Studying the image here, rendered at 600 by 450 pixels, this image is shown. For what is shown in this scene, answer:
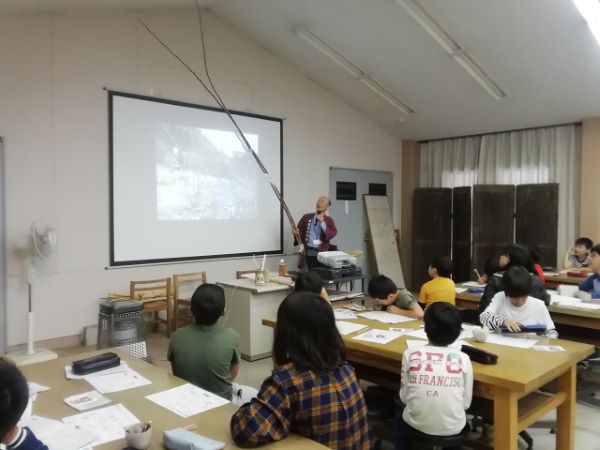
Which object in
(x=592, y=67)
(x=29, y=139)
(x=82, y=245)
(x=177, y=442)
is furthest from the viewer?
(x=592, y=67)

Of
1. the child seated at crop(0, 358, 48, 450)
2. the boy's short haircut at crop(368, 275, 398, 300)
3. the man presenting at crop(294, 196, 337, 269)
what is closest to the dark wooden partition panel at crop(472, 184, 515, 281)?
the man presenting at crop(294, 196, 337, 269)

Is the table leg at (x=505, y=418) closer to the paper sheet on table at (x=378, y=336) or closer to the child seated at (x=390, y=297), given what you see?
the paper sheet on table at (x=378, y=336)

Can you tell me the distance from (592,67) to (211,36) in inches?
156

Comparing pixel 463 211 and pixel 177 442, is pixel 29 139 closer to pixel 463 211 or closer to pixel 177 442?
pixel 177 442

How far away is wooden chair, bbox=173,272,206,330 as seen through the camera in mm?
4801

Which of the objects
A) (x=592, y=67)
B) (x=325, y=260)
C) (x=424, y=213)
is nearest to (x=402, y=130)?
(x=424, y=213)

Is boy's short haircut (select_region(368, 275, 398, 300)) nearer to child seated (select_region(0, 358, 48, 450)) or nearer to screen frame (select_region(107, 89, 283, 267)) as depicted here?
child seated (select_region(0, 358, 48, 450))

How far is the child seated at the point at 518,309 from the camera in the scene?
2.58 metres

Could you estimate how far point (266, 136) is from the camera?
5.78 metres

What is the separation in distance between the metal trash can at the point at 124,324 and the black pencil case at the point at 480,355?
257 cm

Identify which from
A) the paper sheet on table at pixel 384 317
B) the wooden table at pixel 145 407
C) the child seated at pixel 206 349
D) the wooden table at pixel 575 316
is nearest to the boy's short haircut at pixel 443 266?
the paper sheet on table at pixel 384 317

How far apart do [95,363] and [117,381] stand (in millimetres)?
197

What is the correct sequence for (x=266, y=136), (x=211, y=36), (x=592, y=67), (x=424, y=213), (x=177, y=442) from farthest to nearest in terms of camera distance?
1. (x=424, y=213)
2. (x=266, y=136)
3. (x=211, y=36)
4. (x=592, y=67)
5. (x=177, y=442)

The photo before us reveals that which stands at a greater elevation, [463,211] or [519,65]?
[519,65]
